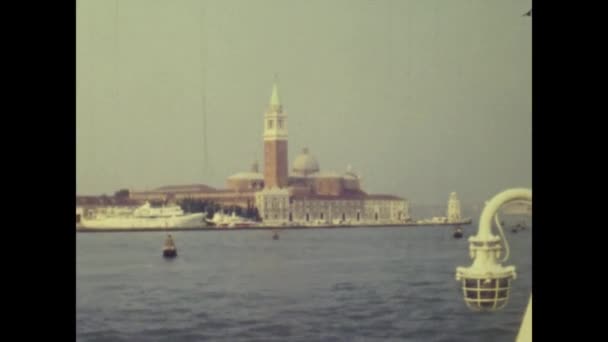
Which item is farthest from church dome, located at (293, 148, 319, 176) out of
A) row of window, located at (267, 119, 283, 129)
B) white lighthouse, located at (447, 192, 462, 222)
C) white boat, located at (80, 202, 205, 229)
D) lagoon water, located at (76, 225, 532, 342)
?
white lighthouse, located at (447, 192, 462, 222)

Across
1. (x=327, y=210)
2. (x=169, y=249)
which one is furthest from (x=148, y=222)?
(x=327, y=210)

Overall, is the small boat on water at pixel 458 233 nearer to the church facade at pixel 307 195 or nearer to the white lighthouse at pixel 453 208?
the white lighthouse at pixel 453 208

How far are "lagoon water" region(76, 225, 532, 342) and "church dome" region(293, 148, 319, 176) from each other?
48cm

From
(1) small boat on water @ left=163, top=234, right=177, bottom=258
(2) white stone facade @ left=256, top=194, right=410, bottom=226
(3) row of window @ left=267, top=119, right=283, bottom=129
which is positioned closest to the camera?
(3) row of window @ left=267, top=119, right=283, bottom=129

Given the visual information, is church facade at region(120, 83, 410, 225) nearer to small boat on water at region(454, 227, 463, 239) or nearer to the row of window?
the row of window

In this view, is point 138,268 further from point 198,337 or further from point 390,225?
point 390,225

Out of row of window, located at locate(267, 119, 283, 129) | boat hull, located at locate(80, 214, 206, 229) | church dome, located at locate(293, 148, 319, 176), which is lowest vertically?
boat hull, located at locate(80, 214, 206, 229)

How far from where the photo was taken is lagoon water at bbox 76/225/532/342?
18.8 feet
